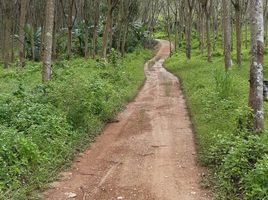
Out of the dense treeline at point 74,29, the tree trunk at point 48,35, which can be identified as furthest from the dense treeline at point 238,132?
the dense treeline at point 74,29

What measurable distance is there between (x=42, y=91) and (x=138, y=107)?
3781 millimetres

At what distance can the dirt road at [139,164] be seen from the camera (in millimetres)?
7211

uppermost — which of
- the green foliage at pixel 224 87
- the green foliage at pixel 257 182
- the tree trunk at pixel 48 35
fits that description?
the tree trunk at pixel 48 35

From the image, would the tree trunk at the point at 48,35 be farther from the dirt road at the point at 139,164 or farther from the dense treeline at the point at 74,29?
the dense treeline at the point at 74,29

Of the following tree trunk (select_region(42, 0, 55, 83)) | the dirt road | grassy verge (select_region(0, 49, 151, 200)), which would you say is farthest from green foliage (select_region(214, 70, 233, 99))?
tree trunk (select_region(42, 0, 55, 83))

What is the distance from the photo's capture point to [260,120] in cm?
897

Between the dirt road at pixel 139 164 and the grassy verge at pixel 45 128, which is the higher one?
the grassy verge at pixel 45 128

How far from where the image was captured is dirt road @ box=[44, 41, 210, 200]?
7211 millimetres

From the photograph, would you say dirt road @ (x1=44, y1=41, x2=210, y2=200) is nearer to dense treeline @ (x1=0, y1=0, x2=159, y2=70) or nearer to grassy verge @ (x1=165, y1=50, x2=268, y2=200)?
grassy verge @ (x1=165, y1=50, x2=268, y2=200)

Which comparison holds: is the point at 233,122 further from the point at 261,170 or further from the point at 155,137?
the point at 261,170

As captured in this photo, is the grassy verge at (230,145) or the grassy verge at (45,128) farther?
the grassy verge at (45,128)

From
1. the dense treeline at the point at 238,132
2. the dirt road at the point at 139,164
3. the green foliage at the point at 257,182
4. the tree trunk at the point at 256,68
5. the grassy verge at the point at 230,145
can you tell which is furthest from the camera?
the tree trunk at the point at 256,68

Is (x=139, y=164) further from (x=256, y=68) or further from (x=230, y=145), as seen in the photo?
(x=256, y=68)

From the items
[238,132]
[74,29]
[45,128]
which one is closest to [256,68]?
[238,132]
